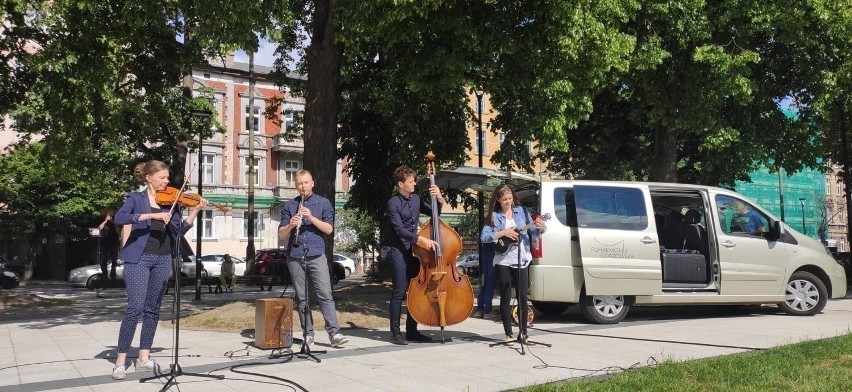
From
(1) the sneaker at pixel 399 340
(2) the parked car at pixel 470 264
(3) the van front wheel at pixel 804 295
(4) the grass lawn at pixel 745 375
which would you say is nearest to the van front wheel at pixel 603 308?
(3) the van front wheel at pixel 804 295

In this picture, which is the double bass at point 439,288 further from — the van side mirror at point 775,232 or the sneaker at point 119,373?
the van side mirror at point 775,232

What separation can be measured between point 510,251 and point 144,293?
3839mm

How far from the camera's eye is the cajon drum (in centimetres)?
787

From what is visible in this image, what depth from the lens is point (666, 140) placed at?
20.2 metres

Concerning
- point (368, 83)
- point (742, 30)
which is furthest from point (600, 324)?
point (368, 83)

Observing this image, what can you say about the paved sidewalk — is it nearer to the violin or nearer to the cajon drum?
the cajon drum

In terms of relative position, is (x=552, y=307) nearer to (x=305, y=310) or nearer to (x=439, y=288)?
(x=439, y=288)

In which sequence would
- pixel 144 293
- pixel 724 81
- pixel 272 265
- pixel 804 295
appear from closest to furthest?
pixel 144 293, pixel 804 295, pixel 724 81, pixel 272 265

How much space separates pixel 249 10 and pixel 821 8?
43.1ft

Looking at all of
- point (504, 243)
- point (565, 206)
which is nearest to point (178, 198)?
point (504, 243)

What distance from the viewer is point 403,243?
27.2 feet

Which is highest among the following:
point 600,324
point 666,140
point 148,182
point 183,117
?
point 183,117

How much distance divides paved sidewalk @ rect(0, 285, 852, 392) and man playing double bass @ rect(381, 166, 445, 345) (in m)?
0.33

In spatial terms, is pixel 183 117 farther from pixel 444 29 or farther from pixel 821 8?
pixel 821 8
